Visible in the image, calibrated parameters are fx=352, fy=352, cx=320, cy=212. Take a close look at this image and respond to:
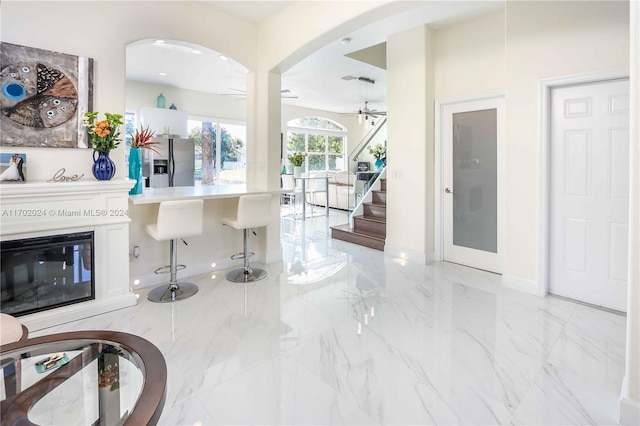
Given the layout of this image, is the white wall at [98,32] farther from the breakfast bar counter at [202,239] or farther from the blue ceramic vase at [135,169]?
the breakfast bar counter at [202,239]

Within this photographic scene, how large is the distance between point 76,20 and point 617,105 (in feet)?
15.5

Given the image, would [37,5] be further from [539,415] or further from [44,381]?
[539,415]

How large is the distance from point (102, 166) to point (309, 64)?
4.12 metres

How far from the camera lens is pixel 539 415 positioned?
182 cm

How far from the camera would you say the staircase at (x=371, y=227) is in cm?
559

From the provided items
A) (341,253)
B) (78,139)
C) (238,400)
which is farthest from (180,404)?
(341,253)

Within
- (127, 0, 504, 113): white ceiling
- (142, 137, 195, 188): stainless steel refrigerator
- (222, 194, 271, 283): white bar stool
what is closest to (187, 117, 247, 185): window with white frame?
(127, 0, 504, 113): white ceiling

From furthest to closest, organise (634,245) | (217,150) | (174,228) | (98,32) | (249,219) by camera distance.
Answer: (217,150) → (249,219) → (174,228) → (98,32) → (634,245)

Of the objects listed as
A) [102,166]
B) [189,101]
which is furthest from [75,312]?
[189,101]

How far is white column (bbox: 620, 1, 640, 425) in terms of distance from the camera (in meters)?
1.65

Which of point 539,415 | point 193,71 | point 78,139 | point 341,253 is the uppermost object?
A: point 193,71

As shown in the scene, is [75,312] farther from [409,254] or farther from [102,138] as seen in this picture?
[409,254]

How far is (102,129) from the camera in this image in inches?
117

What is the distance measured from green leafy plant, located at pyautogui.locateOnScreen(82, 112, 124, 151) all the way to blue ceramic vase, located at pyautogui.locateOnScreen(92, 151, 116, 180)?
55 mm
